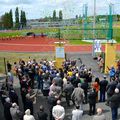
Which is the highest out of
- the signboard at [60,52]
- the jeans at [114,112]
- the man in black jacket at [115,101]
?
the signboard at [60,52]

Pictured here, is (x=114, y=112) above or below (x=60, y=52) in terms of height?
below

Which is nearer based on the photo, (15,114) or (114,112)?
(15,114)

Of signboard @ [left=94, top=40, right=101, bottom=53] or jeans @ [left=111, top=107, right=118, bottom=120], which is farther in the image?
signboard @ [left=94, top=40, right=101, bottom=53]

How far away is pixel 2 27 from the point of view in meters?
120

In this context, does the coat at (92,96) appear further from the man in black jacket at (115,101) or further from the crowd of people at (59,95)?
the man in black jacket at (115,101)

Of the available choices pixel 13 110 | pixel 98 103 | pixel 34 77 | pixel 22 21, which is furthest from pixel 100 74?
pixel 22 21

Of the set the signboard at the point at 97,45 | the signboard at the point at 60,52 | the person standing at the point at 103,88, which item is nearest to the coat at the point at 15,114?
the person standing at the point at 103,88

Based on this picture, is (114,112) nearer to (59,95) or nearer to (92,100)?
(92,100)

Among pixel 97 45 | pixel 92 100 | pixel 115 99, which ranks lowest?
pixel 92 100

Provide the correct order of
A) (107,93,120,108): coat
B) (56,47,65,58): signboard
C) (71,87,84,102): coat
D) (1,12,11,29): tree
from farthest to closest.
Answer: (1,12,11,29): tree
(56,47,65,58): signboard
(71,87,84,102): coat
(107,93,120,108): coat

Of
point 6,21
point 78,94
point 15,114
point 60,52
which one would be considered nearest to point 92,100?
point 78,94

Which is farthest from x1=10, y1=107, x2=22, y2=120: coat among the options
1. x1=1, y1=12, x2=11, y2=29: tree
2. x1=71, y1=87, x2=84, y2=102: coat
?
x1=1, y1=12, x2=11, y2=29: tree

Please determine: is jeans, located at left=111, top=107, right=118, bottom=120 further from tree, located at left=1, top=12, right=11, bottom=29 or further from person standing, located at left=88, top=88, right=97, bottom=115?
tree, located at left=1, top=12, right=11, bottom=29

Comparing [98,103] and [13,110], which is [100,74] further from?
[13,110]
